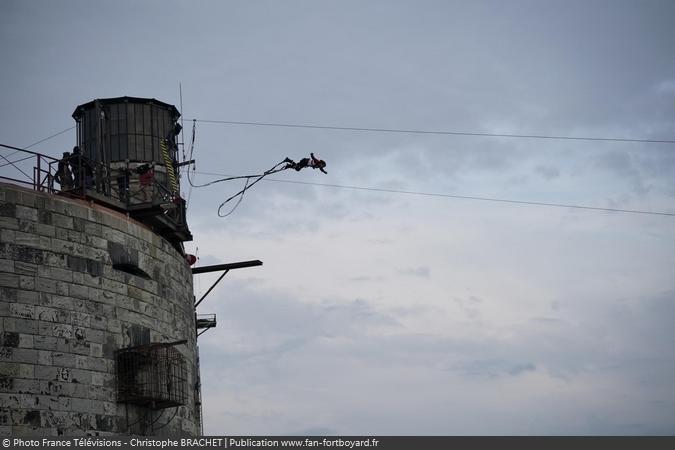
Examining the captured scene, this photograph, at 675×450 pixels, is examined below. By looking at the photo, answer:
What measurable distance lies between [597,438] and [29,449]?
52.2 feet

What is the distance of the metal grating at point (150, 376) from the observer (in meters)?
34.1

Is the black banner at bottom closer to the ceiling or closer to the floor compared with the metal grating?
closer to the floor

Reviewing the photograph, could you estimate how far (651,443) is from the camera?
3150cm

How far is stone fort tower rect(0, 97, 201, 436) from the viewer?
31.5m

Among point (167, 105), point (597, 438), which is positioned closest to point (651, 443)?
point (597, 438)

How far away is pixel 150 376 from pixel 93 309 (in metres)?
2.99

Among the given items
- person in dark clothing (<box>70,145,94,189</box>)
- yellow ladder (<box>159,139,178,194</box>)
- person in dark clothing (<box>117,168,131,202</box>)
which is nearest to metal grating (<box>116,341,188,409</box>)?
person in dark clothing (<box>70,145,94,189</box>)

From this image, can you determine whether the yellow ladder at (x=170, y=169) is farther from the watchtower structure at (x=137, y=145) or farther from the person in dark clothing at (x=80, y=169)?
the person in dark clothing at (x=80, y=169)

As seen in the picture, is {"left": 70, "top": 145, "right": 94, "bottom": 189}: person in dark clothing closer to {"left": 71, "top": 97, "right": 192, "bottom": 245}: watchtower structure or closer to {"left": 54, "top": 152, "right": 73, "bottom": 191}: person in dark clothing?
{"left": 54, "top": 152, "right": 73, "bottom": 191}: person in dark clothing

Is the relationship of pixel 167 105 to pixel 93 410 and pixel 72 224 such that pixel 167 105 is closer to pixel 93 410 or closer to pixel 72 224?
pixel 72 224

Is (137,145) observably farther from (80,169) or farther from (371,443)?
(371,443)

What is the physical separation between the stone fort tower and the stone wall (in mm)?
33

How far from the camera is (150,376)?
3497cm

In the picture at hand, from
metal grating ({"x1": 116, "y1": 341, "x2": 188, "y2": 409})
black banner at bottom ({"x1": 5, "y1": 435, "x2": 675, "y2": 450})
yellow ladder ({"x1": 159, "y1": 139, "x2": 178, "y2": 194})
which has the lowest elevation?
black banner at bottom ({"x1": 5, "y1": 435, "x2": 675, "y2": 450})
